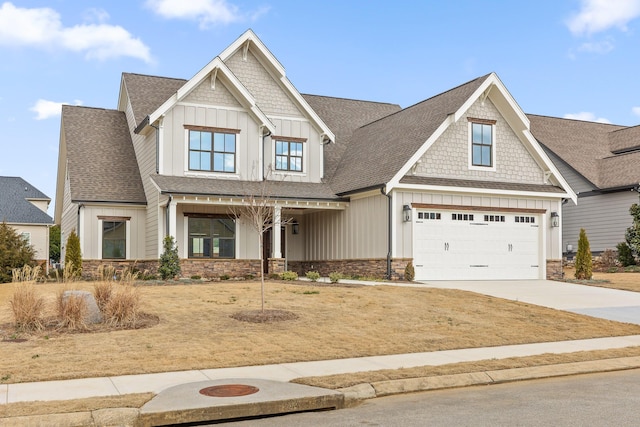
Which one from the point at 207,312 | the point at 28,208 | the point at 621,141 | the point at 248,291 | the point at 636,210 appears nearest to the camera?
the point at 207,312

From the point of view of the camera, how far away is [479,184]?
82.8 feet

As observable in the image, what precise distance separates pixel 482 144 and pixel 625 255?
1110cm

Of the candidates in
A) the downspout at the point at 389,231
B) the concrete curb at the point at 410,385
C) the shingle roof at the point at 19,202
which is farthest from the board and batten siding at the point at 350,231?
the shingle roof at the point at 19,202

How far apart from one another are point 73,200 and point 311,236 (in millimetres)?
9786

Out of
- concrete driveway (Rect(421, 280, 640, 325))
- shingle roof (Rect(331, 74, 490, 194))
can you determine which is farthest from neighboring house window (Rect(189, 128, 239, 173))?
concrete driveway (Rect(421, 280, 640, 325))

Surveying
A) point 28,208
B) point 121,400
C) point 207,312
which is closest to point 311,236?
point 207,312

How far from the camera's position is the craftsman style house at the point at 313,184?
2433 centimetres

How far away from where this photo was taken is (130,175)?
27844 mm

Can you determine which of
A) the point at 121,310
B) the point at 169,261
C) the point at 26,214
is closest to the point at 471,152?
the point at 169,261

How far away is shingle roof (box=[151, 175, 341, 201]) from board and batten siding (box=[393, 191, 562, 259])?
3334 mm

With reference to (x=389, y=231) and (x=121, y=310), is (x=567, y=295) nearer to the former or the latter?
(x=389, y=231)

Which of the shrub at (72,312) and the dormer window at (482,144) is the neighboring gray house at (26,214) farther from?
the shrub at (72,312)

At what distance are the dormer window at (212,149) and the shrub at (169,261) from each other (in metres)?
3.36

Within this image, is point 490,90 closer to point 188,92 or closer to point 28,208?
point 188,92
